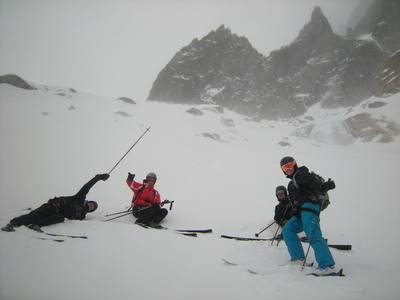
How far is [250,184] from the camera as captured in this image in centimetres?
1132

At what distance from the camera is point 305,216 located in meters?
3.85

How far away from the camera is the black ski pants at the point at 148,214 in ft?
19.4

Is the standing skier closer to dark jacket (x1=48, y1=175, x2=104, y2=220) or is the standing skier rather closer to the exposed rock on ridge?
dark jacket (x1=48, y1=175, x2=104, y2=220)

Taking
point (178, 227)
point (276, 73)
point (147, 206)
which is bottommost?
point (178, 227)

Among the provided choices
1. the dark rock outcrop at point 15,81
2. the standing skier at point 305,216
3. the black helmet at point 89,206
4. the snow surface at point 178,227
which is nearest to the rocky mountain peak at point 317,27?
the snow surface at point 178,227

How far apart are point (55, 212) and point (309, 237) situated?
604cm

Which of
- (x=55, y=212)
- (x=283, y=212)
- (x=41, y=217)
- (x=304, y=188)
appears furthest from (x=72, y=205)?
(x=304, y=188)

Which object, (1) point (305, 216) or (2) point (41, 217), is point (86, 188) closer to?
(2) point (41, 217)

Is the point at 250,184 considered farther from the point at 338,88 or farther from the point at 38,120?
the point at 338,88

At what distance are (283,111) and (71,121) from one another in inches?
3102

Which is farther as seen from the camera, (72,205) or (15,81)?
(15,81)

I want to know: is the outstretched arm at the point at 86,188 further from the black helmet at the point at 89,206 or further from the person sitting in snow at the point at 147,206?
the person sitting in snow at the point at 147,206

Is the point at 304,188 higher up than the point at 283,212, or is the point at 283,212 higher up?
the point at 304,188

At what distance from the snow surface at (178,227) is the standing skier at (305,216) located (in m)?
0.46
